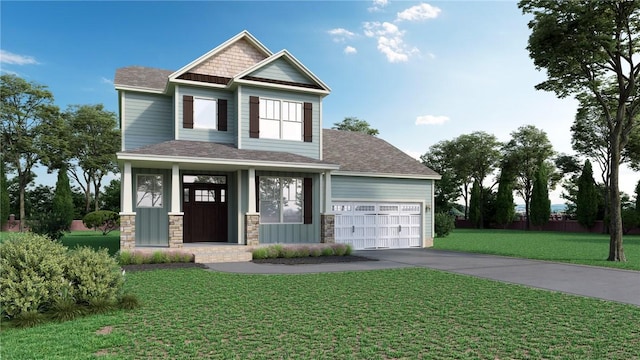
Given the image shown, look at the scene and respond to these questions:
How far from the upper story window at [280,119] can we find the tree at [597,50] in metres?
8.96

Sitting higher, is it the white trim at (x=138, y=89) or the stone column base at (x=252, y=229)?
the white trim at (x=138, y=89)

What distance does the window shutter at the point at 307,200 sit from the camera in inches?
669

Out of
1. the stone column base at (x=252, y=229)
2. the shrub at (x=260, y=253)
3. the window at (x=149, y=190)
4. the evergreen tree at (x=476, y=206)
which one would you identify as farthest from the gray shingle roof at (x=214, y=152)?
the evergreen tree at (x=476, y=206)

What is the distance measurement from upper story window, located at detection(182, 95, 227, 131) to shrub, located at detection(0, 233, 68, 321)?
976cm

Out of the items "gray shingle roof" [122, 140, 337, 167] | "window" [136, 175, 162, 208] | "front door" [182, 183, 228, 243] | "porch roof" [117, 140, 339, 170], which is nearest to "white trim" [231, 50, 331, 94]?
"gray shingle roof" [122, 140, 337, 167]

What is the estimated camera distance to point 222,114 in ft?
55.8

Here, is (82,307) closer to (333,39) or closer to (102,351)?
(102,351)

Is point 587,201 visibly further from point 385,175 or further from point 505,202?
point 385,175

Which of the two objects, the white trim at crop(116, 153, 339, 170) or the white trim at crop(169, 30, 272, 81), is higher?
the white trim at crop(169, 30, 272, 81)

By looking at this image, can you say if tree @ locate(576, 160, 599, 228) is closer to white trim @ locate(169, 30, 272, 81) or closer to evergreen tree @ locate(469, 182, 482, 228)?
evergreen tree @ locate(469, 182, 482, 228)

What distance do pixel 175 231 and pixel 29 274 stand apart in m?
7.60

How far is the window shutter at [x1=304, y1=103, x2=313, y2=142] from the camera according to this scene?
17.4 m

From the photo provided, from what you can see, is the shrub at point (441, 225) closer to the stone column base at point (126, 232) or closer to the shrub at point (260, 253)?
the shrub at point (260, 253)

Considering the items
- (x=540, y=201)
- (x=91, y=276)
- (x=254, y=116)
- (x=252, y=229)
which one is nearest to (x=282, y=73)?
(x=254, y=116)
